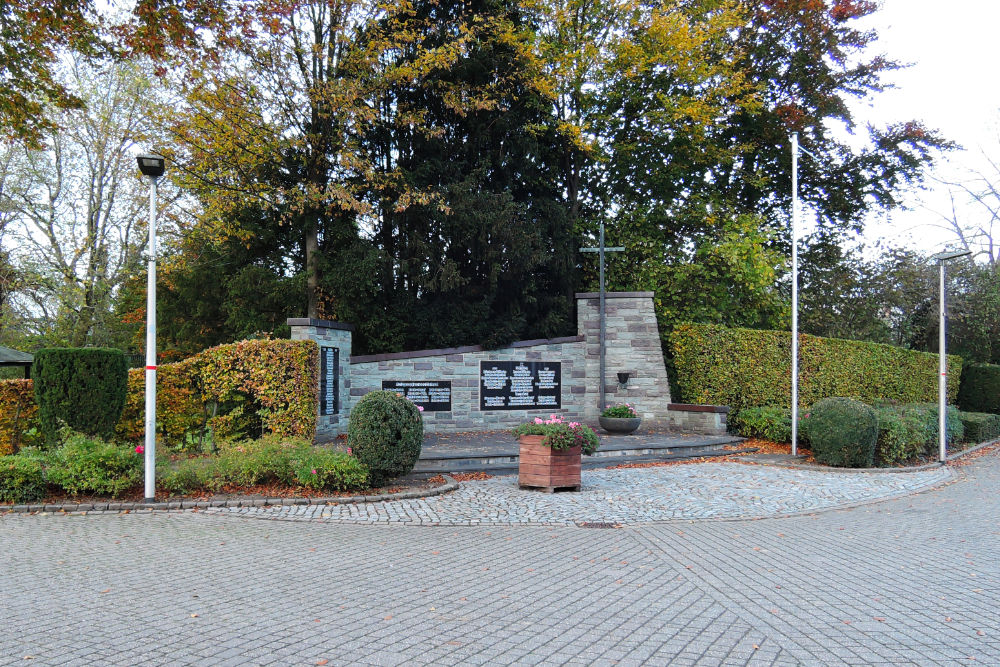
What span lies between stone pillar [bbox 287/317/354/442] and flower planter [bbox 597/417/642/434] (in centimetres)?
581

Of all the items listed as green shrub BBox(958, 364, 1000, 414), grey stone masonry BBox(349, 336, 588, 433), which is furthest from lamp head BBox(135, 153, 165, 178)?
green shrub BBox(958, 364, 1000, 414)

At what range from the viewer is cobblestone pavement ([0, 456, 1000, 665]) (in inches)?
146

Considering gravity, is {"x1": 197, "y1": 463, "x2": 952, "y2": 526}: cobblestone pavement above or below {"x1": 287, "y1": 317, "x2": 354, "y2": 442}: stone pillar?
below

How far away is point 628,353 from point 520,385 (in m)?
3.00

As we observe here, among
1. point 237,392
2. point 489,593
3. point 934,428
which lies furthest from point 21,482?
point 934,428

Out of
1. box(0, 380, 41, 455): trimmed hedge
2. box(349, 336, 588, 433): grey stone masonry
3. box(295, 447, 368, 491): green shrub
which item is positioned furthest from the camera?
box(349, 336, 588, 433): grey stone masonry

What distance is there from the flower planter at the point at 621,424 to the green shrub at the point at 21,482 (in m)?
10.6

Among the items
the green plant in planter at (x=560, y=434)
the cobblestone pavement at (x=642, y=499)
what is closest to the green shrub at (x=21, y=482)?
the cobblestone pavement at (x=642, y=499)

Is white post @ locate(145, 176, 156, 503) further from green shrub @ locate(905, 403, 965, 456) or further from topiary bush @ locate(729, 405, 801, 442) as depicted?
green shrub @ locate(905, 403, 965, 456)

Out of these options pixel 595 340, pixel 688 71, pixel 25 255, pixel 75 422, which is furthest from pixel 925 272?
pixel 25 255

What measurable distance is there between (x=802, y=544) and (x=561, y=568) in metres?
2.69

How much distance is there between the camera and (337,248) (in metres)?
15.1

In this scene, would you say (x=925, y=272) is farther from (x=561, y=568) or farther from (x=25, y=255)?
(x=25, y=255)

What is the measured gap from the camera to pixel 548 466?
29.5ft
